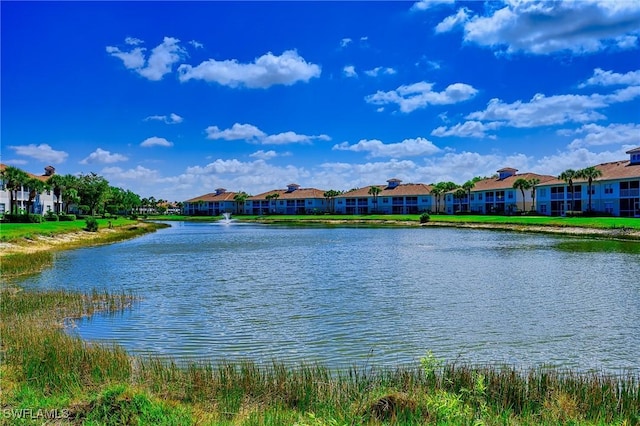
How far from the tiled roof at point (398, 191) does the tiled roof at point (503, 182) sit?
16674mm

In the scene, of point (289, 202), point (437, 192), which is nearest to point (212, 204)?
point (289, 202)

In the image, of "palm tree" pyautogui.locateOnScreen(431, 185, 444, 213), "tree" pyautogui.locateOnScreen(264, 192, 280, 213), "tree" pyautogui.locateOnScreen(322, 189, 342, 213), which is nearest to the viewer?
"palm tree" pyautogui.locateOnScreen(431, 185, 444, 213)

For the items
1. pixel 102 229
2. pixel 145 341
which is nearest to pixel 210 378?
pixel 145 341

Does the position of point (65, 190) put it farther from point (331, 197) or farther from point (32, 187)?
point (331, 197)

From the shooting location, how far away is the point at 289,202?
504 feet

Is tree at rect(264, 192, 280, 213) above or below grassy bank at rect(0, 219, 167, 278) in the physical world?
above

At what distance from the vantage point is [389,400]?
25.9ft

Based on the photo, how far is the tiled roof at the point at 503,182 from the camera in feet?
336

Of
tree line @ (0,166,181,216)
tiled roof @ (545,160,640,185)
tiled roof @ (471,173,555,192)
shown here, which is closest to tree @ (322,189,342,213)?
tiled roof @ (471,173,555,192)

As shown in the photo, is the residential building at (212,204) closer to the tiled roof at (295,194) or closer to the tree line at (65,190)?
the tiled roof at (295,194)

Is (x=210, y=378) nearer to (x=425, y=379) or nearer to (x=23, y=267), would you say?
(x=425, y=379)

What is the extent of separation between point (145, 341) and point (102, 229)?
Result: 5737 centimetres

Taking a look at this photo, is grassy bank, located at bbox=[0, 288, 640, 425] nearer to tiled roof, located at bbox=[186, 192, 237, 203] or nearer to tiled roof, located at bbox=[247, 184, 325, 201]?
tiled roof, located at bbox=[247, 184, 325, 201]

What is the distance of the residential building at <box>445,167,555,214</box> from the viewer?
10106 centimetres
